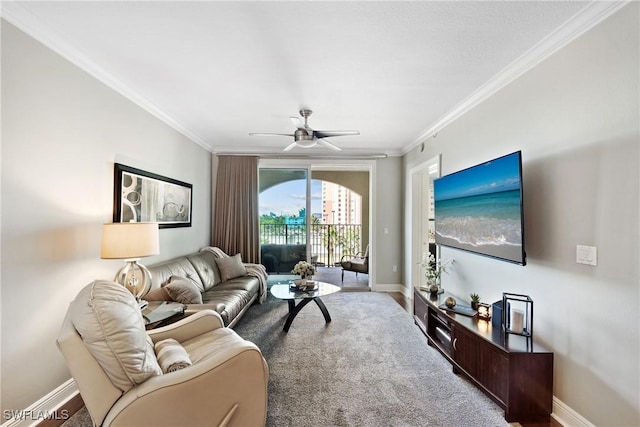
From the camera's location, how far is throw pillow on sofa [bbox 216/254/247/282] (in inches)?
163

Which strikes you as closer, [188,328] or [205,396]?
[205,396]

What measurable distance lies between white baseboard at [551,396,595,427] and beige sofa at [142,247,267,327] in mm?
2581

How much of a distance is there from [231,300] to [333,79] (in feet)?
8.15

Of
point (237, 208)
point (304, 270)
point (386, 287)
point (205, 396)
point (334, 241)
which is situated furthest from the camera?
point (334, 241)

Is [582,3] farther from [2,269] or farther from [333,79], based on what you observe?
[2,269]

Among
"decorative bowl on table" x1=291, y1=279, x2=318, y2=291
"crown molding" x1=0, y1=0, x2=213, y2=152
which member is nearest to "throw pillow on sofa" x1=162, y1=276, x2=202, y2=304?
"decorative bowl on table" x1=291, y1=279, x2=318, y2=291

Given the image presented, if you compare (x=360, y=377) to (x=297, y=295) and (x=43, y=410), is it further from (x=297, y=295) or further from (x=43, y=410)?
(x=43, y=410)

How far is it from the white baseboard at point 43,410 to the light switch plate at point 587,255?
349cm

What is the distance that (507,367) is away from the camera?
6.03 ft

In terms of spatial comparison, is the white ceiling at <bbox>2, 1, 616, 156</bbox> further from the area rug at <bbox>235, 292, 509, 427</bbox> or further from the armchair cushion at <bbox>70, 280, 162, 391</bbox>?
the area rug at <bbox>235, 292, 509, 427</bbox>

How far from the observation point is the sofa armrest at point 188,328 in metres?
1.90

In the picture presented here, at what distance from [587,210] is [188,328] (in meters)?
2.67

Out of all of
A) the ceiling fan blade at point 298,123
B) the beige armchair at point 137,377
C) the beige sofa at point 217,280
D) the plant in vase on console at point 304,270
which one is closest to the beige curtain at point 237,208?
the beige sofa at point 217,280

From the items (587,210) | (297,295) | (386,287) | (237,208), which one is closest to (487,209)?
(587,210)
